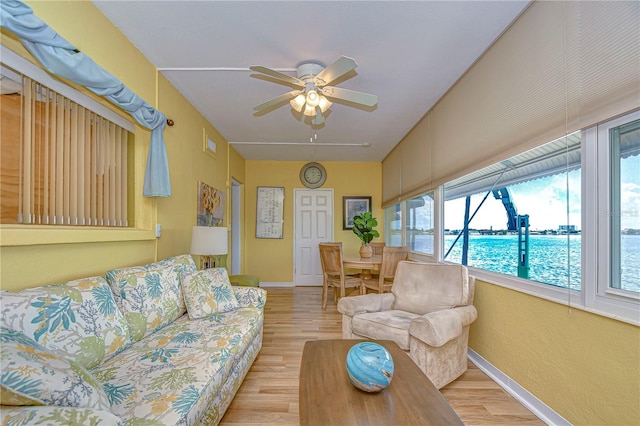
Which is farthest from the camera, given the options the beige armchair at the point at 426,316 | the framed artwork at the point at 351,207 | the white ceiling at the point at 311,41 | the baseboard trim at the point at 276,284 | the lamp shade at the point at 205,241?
the framed artwork at the point at 351,207

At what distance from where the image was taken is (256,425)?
5.48 ft

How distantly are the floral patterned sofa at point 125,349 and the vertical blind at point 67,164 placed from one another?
1.50ft

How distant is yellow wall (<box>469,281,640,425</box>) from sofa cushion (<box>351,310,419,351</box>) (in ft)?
2.23

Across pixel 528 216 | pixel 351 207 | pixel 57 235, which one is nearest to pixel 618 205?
pixel 528 216

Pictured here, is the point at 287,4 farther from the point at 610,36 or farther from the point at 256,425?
the point at 256,425

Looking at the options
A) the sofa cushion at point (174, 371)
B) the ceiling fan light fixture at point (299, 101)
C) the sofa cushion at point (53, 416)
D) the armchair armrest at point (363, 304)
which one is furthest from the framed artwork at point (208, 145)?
the sofa cushion at point (53, 416)

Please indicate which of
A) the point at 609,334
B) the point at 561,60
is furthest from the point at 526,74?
the point at 609,334

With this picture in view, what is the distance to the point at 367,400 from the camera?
1.19 meters

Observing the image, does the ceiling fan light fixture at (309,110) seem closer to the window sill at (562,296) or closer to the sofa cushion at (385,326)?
the sofa cushion at (385,326)

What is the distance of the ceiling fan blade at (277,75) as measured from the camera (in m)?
1.91

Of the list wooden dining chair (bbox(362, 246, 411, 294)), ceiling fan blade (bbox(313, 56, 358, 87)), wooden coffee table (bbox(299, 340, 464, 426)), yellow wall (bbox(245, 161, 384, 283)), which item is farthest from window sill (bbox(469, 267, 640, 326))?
yellow wall (bbox(245, 161, 384, 283))

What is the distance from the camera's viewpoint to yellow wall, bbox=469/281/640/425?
1.27m

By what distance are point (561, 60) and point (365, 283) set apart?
314 centimetres

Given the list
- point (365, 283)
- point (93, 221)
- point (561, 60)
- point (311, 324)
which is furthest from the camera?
point (365, 283)
